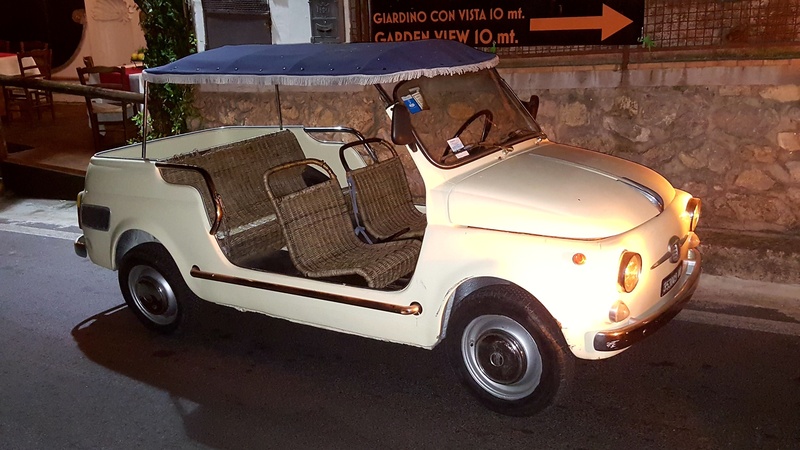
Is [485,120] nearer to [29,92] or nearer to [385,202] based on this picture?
[385,202]

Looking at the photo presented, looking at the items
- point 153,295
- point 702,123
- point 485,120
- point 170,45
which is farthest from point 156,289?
point 702,123

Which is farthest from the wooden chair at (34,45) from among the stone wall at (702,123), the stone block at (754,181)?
the stone block at (754,181)

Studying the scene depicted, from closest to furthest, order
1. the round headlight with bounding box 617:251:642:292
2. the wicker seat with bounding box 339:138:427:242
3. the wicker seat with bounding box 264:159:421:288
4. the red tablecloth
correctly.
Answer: the round headlight with bounding box 617:251:642:292 → the wicker seat with bounding box 264:159:421:288 → the wicker seat with bounding box 339:138:427:242 → the red tablecloth

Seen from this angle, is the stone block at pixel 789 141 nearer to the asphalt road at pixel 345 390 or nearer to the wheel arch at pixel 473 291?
the asphalt road at pixel 345 390

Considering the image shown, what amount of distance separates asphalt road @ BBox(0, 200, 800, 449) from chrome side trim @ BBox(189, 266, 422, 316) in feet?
1.72

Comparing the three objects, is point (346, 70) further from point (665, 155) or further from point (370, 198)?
point (665, 155)

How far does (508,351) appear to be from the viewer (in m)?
3.93

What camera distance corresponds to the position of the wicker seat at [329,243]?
4531mm

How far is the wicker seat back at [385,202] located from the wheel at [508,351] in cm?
122

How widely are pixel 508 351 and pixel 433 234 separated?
75cm

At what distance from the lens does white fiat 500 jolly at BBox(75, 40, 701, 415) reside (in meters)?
3.74

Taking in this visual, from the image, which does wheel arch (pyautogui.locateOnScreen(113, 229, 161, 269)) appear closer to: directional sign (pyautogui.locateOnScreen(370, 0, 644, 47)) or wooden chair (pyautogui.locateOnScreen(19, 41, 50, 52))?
directional sign (pyautogui.locateOnScreen(370, 0, 644, 47))

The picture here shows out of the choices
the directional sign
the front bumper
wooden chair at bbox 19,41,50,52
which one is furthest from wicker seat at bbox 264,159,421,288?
wooden chair at bbox 19,41,50,52

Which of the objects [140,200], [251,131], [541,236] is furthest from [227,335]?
[541,236]
